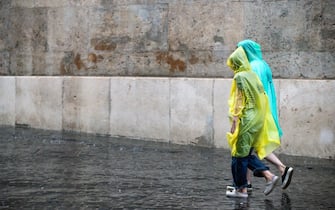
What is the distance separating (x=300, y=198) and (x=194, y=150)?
12.7 feet

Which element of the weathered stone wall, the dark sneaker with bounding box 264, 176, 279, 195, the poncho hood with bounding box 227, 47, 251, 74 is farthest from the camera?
the weathered stone wall

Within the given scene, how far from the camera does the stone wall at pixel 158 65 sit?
10.5 metres

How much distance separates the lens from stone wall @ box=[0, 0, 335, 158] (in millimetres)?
10547

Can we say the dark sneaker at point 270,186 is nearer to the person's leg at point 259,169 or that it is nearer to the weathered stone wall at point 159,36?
the person's leg at point 259,169

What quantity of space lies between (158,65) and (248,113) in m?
5.00

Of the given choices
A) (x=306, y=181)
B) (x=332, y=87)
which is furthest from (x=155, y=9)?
(x=306, y=181)

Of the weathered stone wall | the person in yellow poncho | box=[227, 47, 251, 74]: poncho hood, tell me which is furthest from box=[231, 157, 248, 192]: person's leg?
the weathered stone wall

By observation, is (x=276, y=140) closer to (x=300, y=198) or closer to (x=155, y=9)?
(x=300, y=198)

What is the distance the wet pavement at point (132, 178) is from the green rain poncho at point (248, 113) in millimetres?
497

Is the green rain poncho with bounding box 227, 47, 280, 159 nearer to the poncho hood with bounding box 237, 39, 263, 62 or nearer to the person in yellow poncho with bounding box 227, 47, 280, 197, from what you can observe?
the person in yellow poncho with bounding box 227, 47, 280, 197

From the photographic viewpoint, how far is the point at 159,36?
12.2 meters

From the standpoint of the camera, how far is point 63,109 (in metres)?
13.1

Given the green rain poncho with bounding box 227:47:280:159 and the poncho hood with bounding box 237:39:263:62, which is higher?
the poncho hood with bounding box 237:39:263:62

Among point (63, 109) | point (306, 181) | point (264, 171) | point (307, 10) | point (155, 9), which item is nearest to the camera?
point (264, 171)
